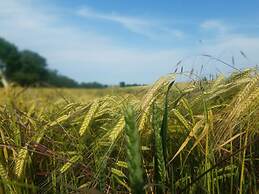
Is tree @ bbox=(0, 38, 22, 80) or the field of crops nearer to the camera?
the field of crops

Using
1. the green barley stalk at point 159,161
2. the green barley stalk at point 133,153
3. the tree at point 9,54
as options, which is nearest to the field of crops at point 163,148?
the green barley stalk at point 159,161

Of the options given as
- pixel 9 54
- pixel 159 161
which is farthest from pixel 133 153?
pixel 9 54

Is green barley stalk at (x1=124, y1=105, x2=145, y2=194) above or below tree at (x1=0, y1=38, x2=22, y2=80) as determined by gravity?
below

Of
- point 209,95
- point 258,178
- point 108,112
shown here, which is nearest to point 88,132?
point 108,112

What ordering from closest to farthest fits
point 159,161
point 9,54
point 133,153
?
1. point 133,153
2. point 159,161
3. point 9,54

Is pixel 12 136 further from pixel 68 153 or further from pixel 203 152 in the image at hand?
pixel 203 152

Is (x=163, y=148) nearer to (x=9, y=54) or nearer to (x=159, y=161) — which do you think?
(x=159, y=161)

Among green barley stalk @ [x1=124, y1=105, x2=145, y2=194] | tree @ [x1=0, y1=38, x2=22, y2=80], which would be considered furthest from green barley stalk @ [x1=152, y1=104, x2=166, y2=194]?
tree @ [x1=0, y1=38, x2=22, y2=80]

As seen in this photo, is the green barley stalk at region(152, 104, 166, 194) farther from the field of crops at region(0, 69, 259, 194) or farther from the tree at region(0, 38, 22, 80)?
the tree at region(0, 38, 22, 80)

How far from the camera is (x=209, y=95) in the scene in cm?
149

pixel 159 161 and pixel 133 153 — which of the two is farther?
pixel 159 161

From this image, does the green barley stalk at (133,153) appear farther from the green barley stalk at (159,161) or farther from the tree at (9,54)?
the tree at (9,54)

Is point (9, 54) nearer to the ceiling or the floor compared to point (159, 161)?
nearer to the ceiling

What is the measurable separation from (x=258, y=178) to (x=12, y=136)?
0.83 meters
